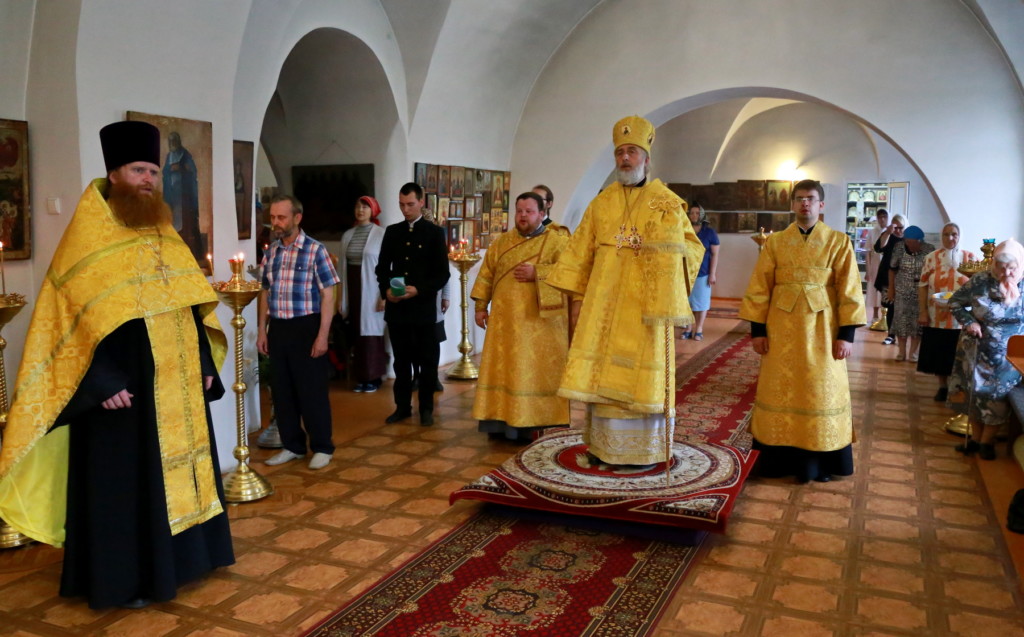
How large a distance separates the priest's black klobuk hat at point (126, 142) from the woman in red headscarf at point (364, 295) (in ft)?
13.6

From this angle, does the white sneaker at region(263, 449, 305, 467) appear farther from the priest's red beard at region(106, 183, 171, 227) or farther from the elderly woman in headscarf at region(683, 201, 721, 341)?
the elderly woman in headscarf at region(683, 201, 721, 341)

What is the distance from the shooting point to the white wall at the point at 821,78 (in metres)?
9.16

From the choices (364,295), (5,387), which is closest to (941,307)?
(364,295)

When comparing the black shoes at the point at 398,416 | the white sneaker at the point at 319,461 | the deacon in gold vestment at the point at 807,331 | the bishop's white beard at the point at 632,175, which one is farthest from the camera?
the black shoes at the point at 398,416

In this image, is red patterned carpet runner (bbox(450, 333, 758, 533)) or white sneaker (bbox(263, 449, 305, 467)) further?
white sneaker (bbox(263, 449, 305, 467))

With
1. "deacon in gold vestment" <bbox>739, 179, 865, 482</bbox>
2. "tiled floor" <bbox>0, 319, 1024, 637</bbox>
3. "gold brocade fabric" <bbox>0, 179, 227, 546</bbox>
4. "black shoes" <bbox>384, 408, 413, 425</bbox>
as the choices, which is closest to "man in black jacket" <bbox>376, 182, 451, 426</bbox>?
"black shoes" <bbox>384, 408, 413, 425</bbox>

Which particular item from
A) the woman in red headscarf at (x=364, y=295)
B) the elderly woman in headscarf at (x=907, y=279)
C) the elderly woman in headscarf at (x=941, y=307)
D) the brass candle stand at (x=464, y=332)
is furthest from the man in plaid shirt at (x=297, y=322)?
the elderly woman in headscarf at (x=907, y=279)

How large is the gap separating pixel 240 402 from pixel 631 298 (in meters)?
2.34

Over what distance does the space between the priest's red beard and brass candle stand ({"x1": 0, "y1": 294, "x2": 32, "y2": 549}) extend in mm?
1009

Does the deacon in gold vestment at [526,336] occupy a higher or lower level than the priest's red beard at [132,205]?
lower

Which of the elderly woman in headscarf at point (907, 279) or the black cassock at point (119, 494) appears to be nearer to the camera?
the black cassock at point (119, 494)

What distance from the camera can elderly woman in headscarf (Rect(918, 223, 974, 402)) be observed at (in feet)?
25.0

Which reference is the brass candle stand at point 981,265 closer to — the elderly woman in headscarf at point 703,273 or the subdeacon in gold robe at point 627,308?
the subdeacon in gold robe at point 627,308

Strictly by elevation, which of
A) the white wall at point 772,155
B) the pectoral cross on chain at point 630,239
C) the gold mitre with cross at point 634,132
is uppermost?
the white wall at point 772,155
